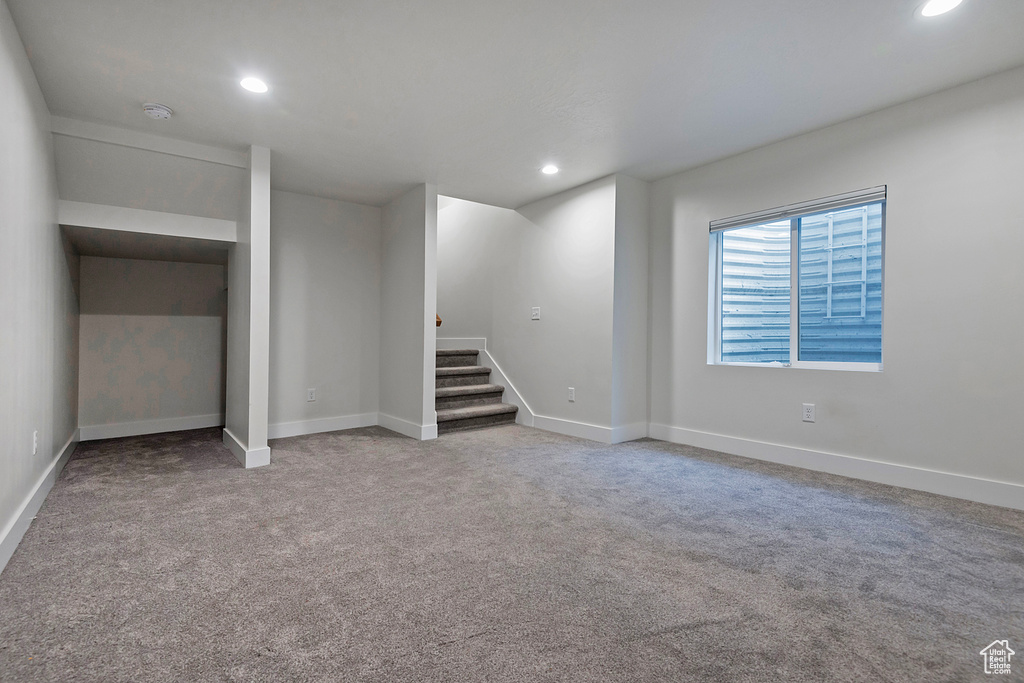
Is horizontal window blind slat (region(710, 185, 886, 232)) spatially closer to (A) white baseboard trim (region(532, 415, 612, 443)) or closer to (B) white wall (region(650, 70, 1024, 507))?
(B) white wall (region(650, 70, 1024, 507))

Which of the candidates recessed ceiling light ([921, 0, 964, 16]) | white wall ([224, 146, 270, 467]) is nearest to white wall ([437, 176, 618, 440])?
recessed ceiling light ([921, 0, 964, 16])

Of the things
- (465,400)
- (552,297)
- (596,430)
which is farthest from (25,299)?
(596,430)

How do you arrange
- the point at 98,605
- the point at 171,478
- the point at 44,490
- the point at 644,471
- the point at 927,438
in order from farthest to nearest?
the point at 644,471 → the point at 171,478 → the point at 927,438 → the point at 44,490 → the point at 98,605

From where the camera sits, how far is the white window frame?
9.99 feet

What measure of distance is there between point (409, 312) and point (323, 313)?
2.95 ft

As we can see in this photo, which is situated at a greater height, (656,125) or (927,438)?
(656,125)

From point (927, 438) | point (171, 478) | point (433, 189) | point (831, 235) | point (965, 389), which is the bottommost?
point (171, 478)

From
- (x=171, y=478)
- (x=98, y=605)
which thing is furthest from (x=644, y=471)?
(x=171, y=478)

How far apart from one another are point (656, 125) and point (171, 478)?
3.70 meters

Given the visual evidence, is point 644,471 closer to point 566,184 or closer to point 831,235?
point 831,235

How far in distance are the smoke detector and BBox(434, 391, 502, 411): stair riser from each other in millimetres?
2900

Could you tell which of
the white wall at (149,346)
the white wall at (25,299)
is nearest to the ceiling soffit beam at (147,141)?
the white wall at (25,299)

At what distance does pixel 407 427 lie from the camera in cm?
443

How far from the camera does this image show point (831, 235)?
3.30m
